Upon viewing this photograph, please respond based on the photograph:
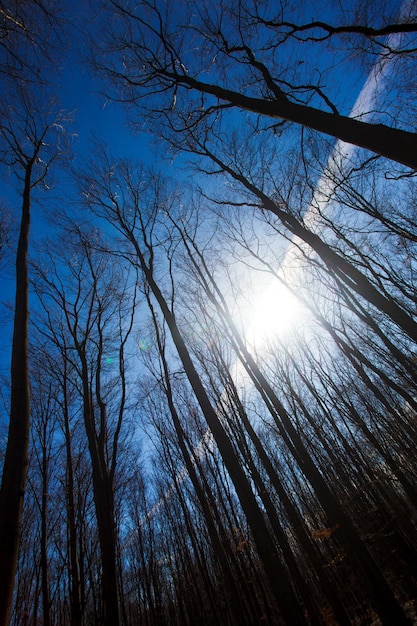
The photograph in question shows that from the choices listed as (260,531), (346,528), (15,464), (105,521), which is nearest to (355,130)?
(15,464)

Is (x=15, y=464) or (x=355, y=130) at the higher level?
(x=355, y=130)

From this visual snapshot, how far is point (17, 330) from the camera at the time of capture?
275cm

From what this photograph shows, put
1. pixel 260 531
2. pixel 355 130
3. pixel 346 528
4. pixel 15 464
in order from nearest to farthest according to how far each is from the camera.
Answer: pixel 15 464 < pixel 355 130 < pixel 260 531 < pixel 346 528

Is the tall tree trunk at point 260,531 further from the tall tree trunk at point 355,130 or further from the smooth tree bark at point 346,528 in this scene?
the tall tree trunk at point 355,130

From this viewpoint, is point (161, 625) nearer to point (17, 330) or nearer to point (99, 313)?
point (99, 313)

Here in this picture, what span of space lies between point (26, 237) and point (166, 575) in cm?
2248

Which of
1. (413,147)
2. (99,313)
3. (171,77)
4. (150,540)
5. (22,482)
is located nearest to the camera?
(22,482)

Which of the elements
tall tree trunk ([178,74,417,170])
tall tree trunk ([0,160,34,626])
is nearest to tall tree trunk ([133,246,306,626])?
tall tree trunk ([0,160,34,626])

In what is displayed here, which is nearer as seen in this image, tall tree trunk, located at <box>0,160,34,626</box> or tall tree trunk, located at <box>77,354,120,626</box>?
tall tree trunk, located at <box>0,160,34,626</box>

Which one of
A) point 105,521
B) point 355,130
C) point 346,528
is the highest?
point 355,130

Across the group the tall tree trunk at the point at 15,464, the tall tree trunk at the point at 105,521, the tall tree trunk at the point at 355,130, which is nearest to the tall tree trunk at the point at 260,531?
the tall tree trunk at the point at 15,464

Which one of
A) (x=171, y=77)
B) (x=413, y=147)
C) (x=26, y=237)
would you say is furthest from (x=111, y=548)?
(x=171, y=77)

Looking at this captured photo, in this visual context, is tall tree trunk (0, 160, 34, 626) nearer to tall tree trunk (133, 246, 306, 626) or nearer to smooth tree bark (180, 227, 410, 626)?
tall tree trunk (133, 246, 306, 626)

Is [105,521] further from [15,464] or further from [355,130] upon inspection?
[355,130]
